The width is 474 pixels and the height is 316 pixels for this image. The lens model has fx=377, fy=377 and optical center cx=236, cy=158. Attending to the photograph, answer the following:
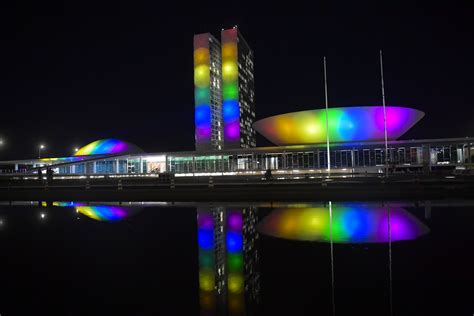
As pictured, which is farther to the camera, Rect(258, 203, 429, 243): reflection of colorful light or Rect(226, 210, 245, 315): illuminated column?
Rect(258, 203, 429, 243): reflection of colorful light

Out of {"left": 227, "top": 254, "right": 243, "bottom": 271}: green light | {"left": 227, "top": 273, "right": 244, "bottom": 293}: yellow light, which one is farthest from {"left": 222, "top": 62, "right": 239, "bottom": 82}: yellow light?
{"left": 227, "top": 273, "right": 244, "bottom": 293}: yellow light

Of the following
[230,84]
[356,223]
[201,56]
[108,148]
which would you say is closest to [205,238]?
[356,223]

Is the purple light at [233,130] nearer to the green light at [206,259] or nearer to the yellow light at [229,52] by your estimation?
the yellow light at [229,52]

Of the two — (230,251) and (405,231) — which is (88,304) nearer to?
(230,251)

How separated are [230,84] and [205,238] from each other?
89.9 m

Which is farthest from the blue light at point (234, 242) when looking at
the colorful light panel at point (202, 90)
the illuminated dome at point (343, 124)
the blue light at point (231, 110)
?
the blue light at point (231, 110)

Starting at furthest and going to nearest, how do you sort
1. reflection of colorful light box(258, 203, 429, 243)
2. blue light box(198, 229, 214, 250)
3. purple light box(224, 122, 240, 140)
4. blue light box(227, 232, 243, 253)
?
1. purple light box(224, 122, 240, 140)
2. reflection of colorful light box(258, 203, 429, 243)
3. blue light box(198, 229, 214, 250)
4. blue light box(227, 232, 243, 253)

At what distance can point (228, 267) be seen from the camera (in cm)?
588

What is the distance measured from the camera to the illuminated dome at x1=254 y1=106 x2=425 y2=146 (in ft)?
127

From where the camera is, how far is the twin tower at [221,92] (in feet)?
292

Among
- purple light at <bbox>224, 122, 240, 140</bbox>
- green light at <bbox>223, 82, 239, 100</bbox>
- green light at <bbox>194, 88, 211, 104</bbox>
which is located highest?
green light at <bbox>223, 82, 239, 100</bbox>

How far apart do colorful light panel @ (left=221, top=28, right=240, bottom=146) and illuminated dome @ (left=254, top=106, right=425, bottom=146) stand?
162 ft

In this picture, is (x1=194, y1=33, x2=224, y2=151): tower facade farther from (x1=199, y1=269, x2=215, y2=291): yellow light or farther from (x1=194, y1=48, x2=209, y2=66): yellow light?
(x1=199, y1=269, x2=215, y2=291): yellow light

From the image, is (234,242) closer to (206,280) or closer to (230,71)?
(206,280)
